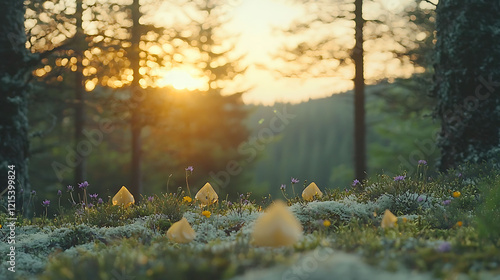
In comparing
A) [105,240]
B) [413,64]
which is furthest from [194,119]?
[105,240]

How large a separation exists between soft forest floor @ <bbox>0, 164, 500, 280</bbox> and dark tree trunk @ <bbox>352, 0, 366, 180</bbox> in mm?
6323

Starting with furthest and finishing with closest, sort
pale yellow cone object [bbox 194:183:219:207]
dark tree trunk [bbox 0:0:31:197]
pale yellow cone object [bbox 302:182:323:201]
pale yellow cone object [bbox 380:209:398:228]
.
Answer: dark tree trunk [bbox 0:0:31:197] → pale yellow cone object [bbox 302:182:323:201] → pale yellow cone object [bbox 194:183:219:207] → pale yellow cone object [bbox 380:209:398:228]

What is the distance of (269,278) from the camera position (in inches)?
96.0

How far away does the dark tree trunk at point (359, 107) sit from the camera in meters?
14.0

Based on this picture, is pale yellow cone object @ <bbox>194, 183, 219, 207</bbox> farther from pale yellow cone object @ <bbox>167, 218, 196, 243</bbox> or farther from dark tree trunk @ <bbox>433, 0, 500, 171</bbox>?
dark tree trunk @ <bbox>433, 0, 500, 171</bbox>

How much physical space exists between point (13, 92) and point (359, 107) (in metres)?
9.21

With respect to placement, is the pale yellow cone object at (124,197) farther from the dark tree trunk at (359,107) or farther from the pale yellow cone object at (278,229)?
the dark tree trunk at (359,107)

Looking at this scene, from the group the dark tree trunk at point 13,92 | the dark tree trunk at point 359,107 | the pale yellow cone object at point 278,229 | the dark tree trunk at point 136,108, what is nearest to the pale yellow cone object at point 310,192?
the pale yellow cone object at point 278,229

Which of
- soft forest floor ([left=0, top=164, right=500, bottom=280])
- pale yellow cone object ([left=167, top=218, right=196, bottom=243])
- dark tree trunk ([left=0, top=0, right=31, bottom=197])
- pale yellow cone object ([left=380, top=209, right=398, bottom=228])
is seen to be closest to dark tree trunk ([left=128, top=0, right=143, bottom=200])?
dark tree trunk ([left=0, top=0, right=31, bottom=197])

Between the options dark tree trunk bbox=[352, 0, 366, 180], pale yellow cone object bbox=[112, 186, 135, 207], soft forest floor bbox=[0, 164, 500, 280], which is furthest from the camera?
dark tree trunk bbox=[352, 0, 366, 180]

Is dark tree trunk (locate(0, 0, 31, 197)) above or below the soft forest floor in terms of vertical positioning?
above

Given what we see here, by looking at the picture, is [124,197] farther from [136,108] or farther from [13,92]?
[136,108]

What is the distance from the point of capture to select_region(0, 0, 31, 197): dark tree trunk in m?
8.62

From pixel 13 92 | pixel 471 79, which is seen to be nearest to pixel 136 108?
pixel 13 92
